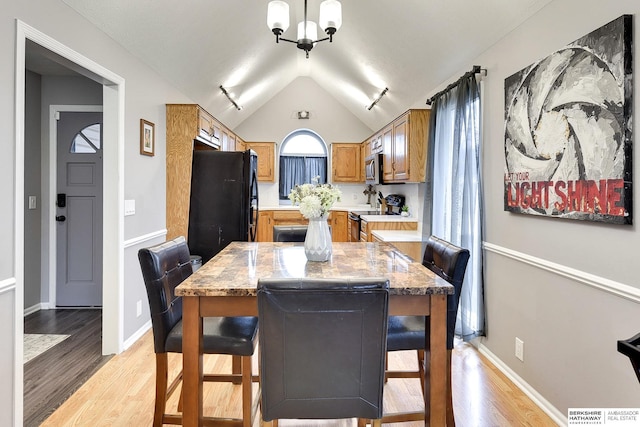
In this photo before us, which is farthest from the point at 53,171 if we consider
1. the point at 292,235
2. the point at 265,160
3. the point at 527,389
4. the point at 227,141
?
the point at 527,389

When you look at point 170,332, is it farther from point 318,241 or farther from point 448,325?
point 448,325

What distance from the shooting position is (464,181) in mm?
2867

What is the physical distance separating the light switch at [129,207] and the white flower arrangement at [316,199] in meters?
1.66

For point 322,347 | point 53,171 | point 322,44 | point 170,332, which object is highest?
point 322,44

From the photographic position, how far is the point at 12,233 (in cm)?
173

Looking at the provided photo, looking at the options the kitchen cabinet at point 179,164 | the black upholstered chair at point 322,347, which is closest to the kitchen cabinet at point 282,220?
the kitchen cabinet at point 179,164

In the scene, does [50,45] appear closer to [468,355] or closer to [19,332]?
[19,332]

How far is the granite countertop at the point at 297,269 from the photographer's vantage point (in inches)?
54.0

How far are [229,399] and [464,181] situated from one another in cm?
230

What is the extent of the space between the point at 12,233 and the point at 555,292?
2.81 metres

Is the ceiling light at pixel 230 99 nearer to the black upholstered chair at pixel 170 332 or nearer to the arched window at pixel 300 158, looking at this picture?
the arched window at pixel 300 158

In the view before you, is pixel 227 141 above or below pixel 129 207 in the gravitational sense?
above

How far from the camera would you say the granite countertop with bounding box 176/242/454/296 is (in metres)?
1.37

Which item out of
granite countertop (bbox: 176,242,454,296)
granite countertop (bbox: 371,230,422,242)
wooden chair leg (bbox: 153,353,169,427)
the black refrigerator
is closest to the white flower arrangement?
granite countertop (bbox: 176,242,454,296)
